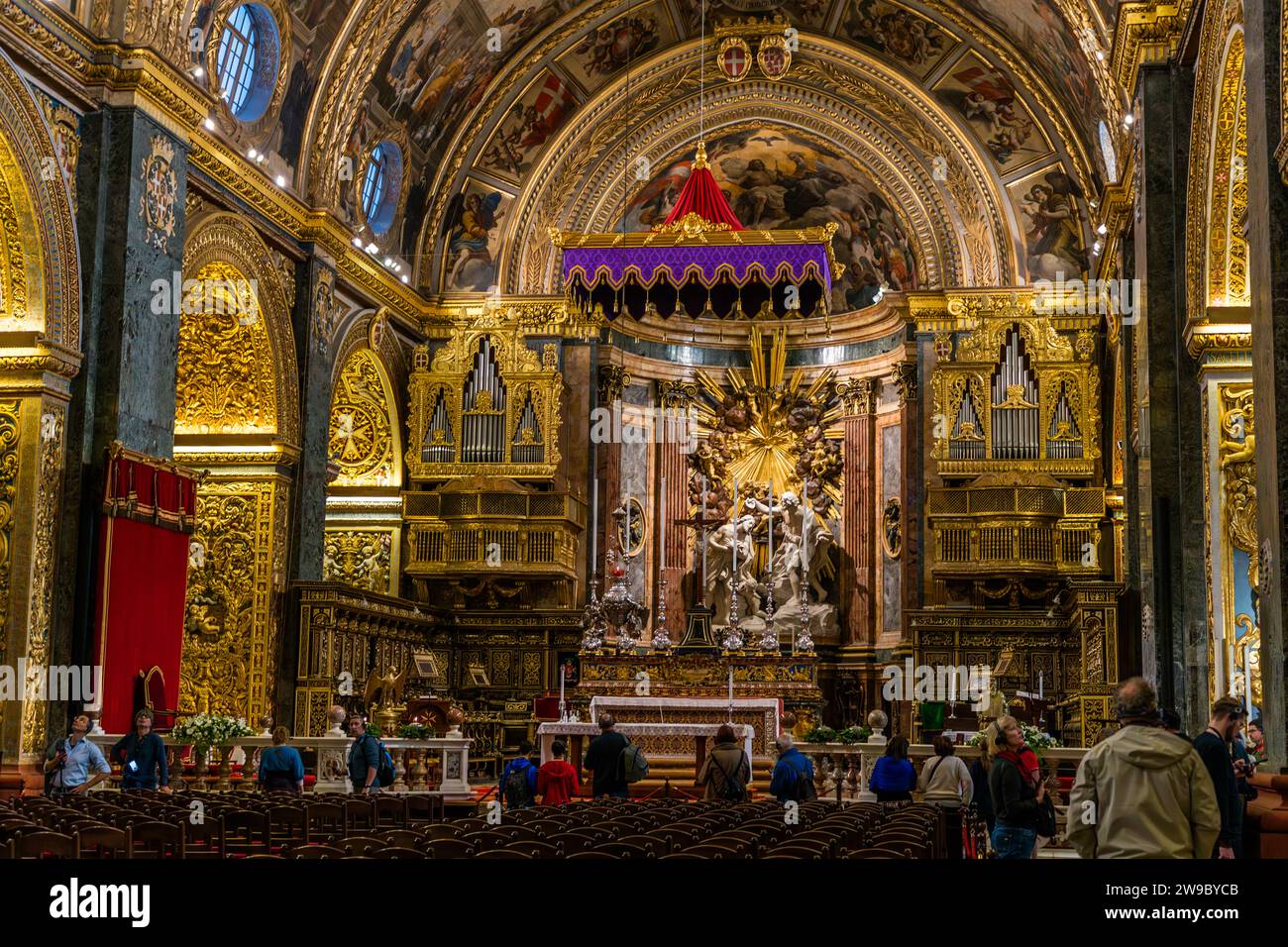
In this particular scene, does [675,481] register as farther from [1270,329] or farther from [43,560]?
[1270,329]

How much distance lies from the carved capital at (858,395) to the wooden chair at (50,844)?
70.7 feet

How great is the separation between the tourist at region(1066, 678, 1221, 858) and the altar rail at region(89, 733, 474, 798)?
34.1 feet

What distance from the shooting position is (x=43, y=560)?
1558cm

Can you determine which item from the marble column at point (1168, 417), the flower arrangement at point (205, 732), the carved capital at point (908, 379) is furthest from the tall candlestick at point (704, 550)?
the flower arrangement at point (205, 732)

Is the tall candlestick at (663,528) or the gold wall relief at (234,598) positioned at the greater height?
the tall candlestick at (663,528)

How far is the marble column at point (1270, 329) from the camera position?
9938mm

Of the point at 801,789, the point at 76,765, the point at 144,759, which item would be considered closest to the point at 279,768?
the point at 144,759

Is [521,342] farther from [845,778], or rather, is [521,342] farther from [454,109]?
[845,778]

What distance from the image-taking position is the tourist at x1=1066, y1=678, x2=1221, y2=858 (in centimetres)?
573

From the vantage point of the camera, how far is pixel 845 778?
17016 mm

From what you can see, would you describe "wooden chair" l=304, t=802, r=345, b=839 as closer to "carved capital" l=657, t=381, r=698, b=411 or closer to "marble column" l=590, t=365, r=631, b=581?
"marble column" l=590, t=365, r=631, b=581

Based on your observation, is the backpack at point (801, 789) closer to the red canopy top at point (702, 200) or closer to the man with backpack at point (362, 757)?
the man with backpack at point (362, 757)

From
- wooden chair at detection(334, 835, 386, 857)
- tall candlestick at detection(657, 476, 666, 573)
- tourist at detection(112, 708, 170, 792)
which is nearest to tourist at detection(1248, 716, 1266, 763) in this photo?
wooden chair at detection(334, 835, 386, 857)
